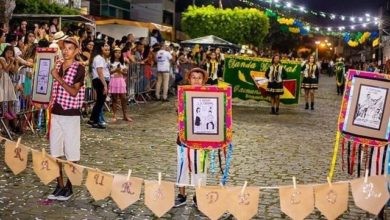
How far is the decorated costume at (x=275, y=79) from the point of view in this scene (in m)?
15.8

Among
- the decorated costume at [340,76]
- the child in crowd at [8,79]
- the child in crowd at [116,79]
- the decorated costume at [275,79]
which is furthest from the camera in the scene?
the decorated costume at [340,76]

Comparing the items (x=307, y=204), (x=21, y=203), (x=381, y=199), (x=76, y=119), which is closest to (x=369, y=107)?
(x=381, y=199)

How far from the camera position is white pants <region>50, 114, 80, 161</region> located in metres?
6.38

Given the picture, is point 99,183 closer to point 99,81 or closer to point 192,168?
point 192,168

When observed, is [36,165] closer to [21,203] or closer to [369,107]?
[21,203]

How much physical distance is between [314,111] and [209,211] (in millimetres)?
12820

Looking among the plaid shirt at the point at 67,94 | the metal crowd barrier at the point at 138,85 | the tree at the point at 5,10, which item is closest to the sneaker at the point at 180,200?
the plaid shirt at the point at 67,94

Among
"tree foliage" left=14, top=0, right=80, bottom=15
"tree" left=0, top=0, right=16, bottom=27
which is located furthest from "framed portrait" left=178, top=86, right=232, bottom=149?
"tree foliage" left=14, top=0, right=80, bottom=15

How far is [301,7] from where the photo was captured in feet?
116

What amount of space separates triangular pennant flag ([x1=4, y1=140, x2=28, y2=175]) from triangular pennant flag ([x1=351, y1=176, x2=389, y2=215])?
11.4 ft

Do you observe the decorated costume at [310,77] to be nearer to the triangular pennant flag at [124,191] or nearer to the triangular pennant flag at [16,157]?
the triangular pennant flag at [16,157]

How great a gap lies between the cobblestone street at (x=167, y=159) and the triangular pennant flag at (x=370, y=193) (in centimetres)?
98

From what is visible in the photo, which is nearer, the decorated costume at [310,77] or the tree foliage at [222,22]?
the decorated costume at [310,77]

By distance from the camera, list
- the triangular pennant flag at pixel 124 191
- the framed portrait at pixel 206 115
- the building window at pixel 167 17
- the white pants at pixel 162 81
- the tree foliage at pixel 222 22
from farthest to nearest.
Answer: the building window at pixel 167 17
the tree foliage at pixel 222 22
the white pants at pixel 162 81
the framed portrait at pixel 206 115
the triangular pennant flag at pixel 124 191
